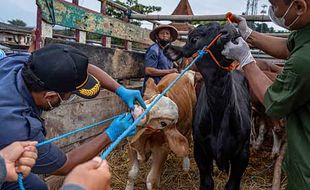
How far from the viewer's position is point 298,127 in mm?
1847

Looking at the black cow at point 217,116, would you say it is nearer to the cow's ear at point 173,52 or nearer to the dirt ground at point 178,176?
the cow's ear at point 173,52

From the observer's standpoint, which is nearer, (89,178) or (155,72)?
(89,178)

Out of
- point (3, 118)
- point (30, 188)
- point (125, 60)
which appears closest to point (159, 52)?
point (125, 60)

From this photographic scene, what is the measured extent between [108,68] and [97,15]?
24.6 inches

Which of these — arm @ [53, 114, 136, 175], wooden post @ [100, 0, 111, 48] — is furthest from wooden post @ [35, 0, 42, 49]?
wooden post @ [100, 0, 111, 48]

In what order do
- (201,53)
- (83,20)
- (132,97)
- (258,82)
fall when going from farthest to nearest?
(83,20), (201,53), (132,97), (258,82)

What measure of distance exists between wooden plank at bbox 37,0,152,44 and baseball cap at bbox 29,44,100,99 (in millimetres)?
1310

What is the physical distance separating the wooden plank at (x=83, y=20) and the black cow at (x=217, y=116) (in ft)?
3.36

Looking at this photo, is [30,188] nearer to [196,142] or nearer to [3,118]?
[3,118]

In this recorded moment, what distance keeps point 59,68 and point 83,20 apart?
6.98 ft

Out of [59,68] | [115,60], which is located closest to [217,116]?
[115,60]

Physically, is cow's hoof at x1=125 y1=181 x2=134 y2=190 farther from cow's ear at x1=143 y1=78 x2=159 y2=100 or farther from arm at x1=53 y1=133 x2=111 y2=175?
arm at x1=53 y1=133 x2=111 y2=175

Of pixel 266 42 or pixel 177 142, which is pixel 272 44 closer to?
pixel 266 42

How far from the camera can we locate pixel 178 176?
464cm
